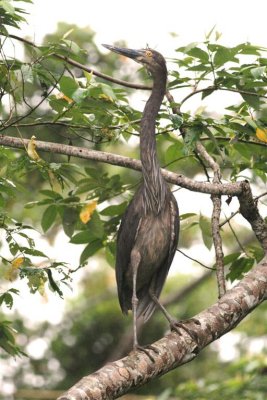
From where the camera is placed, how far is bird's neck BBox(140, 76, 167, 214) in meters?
4.45

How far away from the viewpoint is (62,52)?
12.8ft

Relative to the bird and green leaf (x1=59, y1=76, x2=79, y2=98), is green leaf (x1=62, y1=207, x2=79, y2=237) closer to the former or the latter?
the bird

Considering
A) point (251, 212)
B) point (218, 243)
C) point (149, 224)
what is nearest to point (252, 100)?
point (251, 212)

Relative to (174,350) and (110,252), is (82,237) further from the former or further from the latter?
(174,350)

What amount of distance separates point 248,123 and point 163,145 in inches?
190

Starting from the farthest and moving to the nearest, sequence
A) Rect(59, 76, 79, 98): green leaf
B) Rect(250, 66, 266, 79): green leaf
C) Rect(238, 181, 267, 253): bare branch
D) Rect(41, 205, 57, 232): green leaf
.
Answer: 1. Rect(41, 205, 57, 232): green leaf
2. Rect(238, 181, 267, 253): bare branch
3. Rect(250, 66, 266, 79): green leaf
4. Rect(59, 76, 79, 98): green leaf

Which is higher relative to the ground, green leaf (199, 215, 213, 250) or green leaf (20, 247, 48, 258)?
green leaf (20, 247, 48, 258)

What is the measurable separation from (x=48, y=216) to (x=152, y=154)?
678 millimetres

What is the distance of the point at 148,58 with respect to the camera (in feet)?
16.0

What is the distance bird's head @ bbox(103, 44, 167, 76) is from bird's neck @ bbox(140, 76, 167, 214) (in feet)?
0.29

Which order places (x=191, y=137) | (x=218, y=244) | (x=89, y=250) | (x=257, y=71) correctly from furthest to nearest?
(x=89, y=250)
(x=218, y=244)
(x=191, y=137)
(x=257, y=71)

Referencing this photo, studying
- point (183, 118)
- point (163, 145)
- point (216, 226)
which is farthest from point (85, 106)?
A: point (163, 145)

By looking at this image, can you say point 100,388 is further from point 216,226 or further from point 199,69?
point 199,69

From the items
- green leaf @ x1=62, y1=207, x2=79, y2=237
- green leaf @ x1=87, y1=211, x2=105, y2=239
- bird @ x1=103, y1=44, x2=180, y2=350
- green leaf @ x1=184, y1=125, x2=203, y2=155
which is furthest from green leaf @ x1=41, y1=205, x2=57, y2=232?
green leaf @ x1=184, y1=125, x2=203, y2=155
